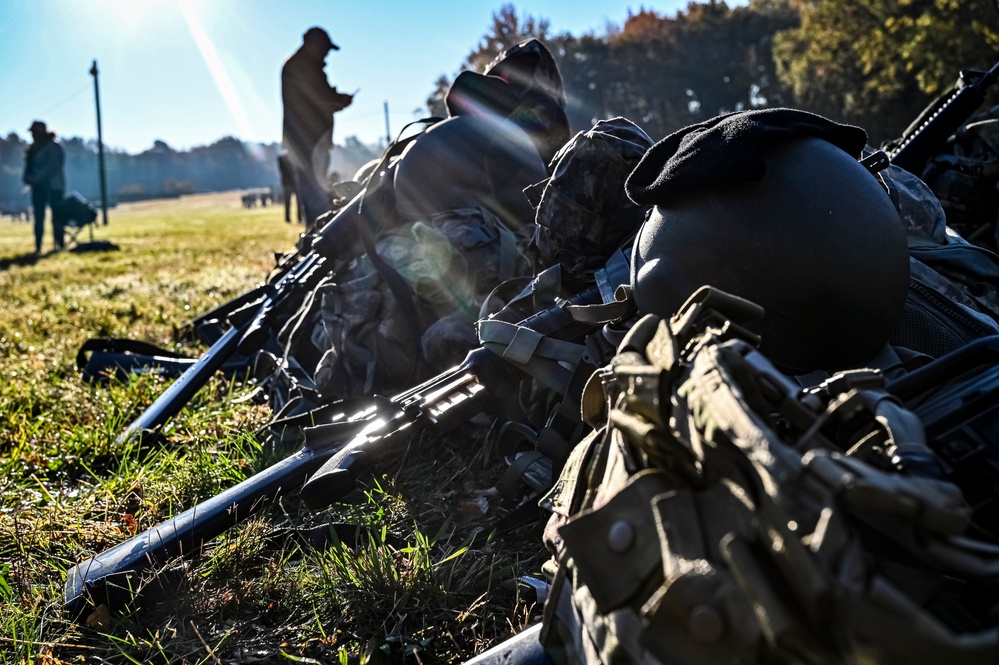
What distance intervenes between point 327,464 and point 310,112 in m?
8.03

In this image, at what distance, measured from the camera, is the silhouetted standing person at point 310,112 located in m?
9.41

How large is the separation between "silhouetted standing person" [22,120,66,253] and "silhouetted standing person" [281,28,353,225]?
1092 centimetres

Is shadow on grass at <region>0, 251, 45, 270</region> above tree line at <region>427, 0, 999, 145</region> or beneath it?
beneath

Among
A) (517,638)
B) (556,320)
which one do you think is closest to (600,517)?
(517,638)

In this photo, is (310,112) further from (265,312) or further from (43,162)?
(43,162)

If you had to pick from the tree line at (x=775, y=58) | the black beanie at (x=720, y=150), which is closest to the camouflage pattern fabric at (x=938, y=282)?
the black beanie at (x=720, y=150)

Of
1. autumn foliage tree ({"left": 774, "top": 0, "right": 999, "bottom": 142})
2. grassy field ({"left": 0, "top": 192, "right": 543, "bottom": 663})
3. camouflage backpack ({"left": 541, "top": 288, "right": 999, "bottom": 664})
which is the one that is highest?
autumn foliage tree ({"left": 774, "top": 0, "right": 999, "bottom": 142})

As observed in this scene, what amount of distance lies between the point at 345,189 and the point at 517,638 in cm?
422

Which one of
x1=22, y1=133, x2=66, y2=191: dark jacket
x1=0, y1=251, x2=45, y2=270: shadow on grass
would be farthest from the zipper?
x1=22, y1=133, x2=66, y2=191: dark jacket

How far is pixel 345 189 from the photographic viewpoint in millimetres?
5379

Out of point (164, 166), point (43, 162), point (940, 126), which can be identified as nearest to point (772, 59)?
point (43, 162)

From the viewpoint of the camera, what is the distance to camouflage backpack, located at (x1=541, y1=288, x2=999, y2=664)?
98 cm

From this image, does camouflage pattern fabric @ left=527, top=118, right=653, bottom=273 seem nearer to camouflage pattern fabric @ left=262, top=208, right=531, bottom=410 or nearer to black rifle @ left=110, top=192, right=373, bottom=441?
camouflage pattern fabric @ left=262, top=208, right=531, bottom=410

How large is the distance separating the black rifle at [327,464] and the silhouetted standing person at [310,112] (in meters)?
6.90
